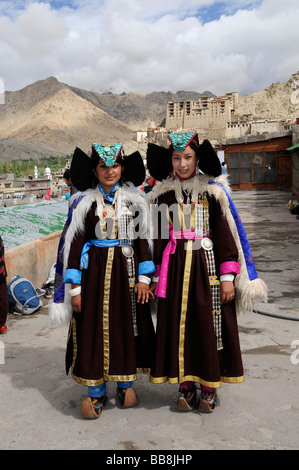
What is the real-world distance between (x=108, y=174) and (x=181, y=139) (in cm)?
53

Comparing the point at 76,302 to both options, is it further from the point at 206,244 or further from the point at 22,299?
the point at 22,299

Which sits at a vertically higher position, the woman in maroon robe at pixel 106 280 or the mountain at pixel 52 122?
the mountain at pixel 52 122

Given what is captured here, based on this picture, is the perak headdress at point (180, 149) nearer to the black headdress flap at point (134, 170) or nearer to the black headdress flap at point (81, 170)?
the black headdress flap at point (134, 170)

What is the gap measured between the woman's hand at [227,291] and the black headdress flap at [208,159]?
2.38 feet

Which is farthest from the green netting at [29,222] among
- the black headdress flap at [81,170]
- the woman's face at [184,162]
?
the woman's face at [184,162]

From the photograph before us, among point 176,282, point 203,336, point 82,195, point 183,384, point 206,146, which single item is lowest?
point 183,384

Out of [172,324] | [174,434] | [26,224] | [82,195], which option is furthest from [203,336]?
[26,224]

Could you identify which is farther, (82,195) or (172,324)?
(82,195)

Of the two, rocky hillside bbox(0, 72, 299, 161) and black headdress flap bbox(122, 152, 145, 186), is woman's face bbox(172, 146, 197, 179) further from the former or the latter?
rocky hillside bbox(0, 72, 299, 161)

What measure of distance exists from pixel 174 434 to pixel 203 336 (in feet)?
1.94

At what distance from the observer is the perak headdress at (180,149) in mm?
2762

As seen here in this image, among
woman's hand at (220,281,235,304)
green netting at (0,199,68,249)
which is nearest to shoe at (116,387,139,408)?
woman's hand at (220,281,235,304)

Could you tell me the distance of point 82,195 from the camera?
9.42 feet
